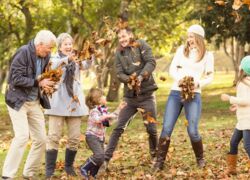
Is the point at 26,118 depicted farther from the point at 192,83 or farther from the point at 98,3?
the point at 98,3

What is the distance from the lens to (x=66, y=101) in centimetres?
867

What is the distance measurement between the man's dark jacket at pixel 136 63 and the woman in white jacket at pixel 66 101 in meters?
0.74

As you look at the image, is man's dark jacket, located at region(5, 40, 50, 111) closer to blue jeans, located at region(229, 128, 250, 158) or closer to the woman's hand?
the woman's hand

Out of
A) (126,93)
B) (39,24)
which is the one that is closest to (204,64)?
(126,93)

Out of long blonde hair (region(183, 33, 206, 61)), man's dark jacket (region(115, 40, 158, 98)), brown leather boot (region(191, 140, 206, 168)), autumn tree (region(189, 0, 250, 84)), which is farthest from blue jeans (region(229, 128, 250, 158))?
autumn tree (region(189, 0, 250, 84))

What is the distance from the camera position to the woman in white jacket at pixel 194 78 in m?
8.98

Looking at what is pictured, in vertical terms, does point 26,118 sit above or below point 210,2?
below

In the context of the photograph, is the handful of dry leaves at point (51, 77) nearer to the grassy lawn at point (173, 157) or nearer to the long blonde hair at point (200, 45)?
the grassy lawn at point (173, 157)

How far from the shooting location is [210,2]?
2402 cm

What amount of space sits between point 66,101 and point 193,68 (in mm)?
1936

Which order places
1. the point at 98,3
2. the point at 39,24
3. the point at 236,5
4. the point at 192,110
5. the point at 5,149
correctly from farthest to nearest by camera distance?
the point at 39,24
the point at 98,3
the point at 5,149
the point at 192,110
the point at 236,5

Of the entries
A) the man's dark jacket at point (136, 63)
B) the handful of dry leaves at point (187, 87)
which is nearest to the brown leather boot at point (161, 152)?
the handful of dry leaves at point (187, 87)

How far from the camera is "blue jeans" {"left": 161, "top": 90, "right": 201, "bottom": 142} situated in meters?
8.98

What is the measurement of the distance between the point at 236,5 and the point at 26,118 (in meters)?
3.23
